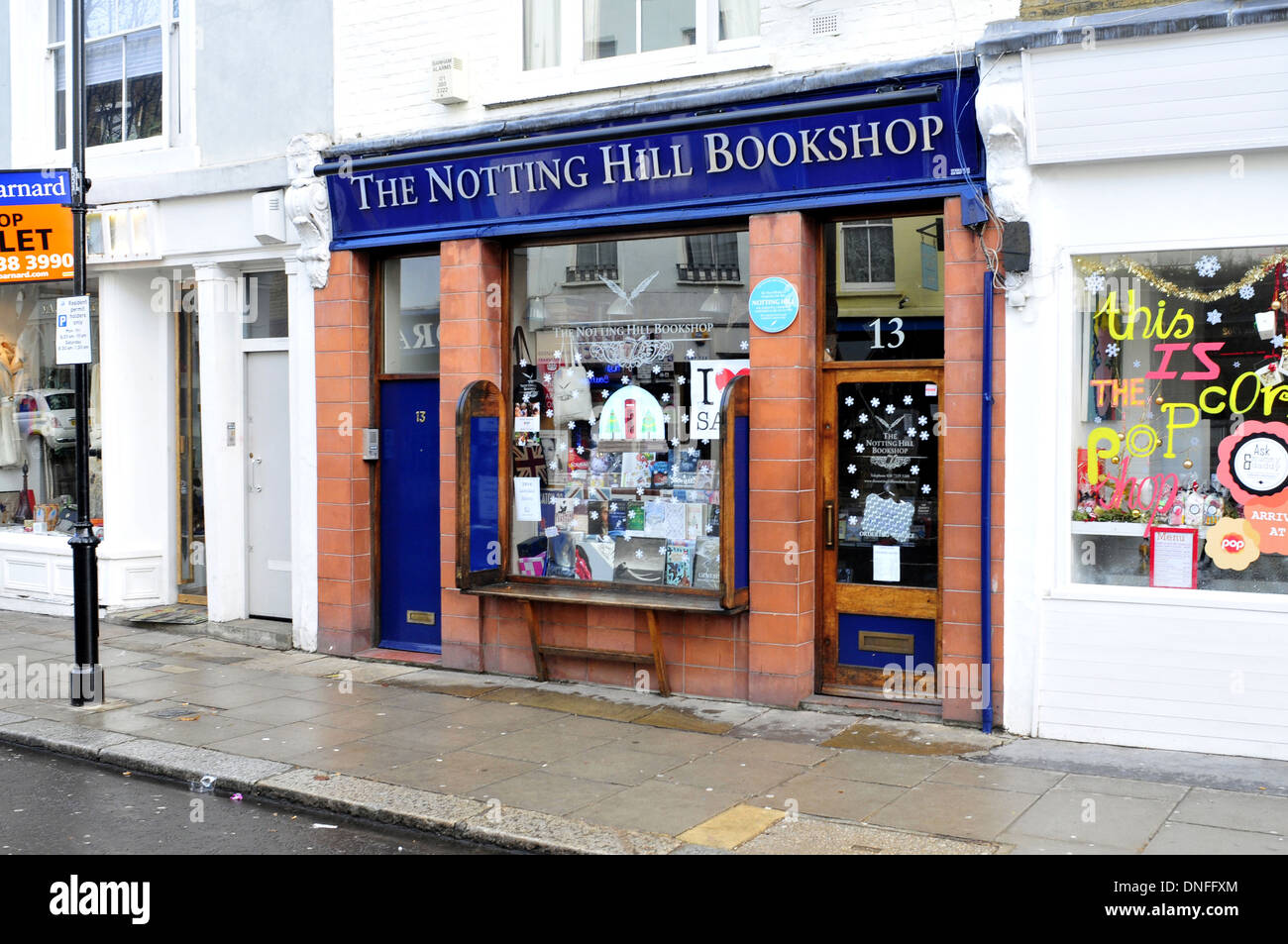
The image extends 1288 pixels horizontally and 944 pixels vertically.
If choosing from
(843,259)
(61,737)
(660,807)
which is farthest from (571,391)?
(61,737)

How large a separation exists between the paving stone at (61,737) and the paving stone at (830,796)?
4.46 metres

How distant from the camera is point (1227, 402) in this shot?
25.7 feet

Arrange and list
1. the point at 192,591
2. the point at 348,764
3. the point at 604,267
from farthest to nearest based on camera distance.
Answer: the point at 192,591 < the point at 604,267 < the point at 348,764

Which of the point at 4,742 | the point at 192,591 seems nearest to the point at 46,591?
the point at 192,591

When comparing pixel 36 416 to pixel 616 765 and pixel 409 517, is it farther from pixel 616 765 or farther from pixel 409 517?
pixel 616 765

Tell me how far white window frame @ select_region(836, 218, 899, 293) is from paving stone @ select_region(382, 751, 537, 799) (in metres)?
4.05

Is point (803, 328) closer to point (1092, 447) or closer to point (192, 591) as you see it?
point (1092, 447)

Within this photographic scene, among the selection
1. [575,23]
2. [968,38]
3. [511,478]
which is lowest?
[511,478]

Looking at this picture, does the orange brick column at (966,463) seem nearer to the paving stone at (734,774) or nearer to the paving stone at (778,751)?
the paving stone at (778,751)

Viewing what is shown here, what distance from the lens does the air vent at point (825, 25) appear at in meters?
8.80

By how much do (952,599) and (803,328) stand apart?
2.16m

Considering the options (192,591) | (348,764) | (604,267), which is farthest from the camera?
(192,591)

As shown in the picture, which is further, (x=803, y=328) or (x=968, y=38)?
(x=803, y=328)

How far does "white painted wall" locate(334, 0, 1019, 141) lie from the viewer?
8.52 meters
